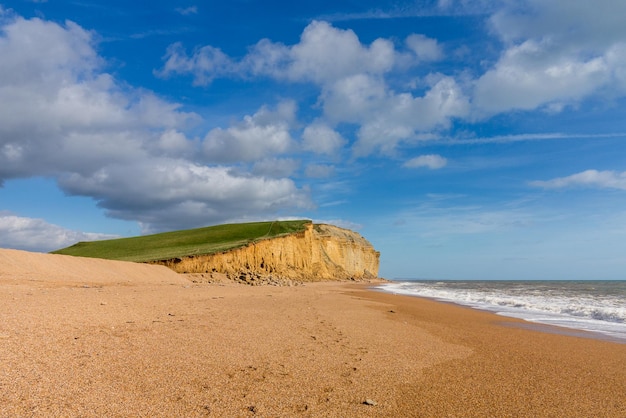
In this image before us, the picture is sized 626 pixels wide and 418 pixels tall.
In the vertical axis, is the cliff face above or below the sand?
above

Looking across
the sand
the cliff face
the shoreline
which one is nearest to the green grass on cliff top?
the cliff face

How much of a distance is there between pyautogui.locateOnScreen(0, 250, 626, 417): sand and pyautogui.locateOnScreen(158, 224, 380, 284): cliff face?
982 inches

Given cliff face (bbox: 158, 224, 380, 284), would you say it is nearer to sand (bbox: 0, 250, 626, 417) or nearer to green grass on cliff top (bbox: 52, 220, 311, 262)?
green grass on cliff top (bbox: 52, 220, 311, 262)

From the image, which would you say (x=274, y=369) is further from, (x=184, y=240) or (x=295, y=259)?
(x=184, y=240)

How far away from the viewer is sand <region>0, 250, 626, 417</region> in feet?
13.9

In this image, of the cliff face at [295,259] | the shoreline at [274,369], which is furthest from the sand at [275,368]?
the cliff face at [295,259]

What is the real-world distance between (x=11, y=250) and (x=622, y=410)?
76.2 feet

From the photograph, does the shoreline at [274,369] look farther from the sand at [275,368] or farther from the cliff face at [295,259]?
the cliff face at [295,259]

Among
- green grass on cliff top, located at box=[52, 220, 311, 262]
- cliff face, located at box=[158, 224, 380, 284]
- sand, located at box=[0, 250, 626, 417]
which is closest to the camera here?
sand, located at box=[0, 250, 626, 417]

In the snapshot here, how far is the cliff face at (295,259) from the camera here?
1437 inches

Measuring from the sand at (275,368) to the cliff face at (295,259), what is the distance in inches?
982

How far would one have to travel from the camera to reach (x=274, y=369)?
18.6 ft

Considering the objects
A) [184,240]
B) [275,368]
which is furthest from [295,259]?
[275,368]

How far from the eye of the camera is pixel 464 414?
433 centimetres
